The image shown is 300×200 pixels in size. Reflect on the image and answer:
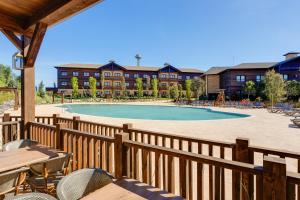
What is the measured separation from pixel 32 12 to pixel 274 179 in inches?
217

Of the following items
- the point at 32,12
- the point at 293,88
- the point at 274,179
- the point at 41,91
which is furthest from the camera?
the point at 41,91

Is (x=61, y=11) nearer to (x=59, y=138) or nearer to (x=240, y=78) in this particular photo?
(x=59, y=138)

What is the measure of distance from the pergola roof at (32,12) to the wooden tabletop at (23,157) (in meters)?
2.65

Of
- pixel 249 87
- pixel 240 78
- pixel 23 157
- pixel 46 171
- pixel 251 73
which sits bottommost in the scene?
pixel 46 171

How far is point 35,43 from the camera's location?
14.7ft

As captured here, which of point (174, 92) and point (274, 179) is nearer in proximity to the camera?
point (274, 179)

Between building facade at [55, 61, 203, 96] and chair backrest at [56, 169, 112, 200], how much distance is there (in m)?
47.0

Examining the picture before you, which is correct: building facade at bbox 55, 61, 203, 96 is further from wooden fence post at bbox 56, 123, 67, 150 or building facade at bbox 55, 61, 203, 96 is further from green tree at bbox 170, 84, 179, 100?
wooden fence post at bbox 56, 123, 67, 150

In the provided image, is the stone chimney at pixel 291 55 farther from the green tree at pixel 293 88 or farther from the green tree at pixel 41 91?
the green tree at pixel 41 91

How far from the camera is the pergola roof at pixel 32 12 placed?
3501mm

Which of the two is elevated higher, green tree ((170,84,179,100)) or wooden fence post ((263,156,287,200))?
green tree ((170,84,179,100))

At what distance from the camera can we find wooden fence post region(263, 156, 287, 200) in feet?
4.62

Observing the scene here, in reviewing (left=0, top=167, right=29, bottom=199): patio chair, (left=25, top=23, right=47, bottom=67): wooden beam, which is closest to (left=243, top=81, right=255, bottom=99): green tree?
(left=25, top=23, right=47, bottom=67): wooden beam

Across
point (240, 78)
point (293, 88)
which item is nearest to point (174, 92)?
point (240, 78)
